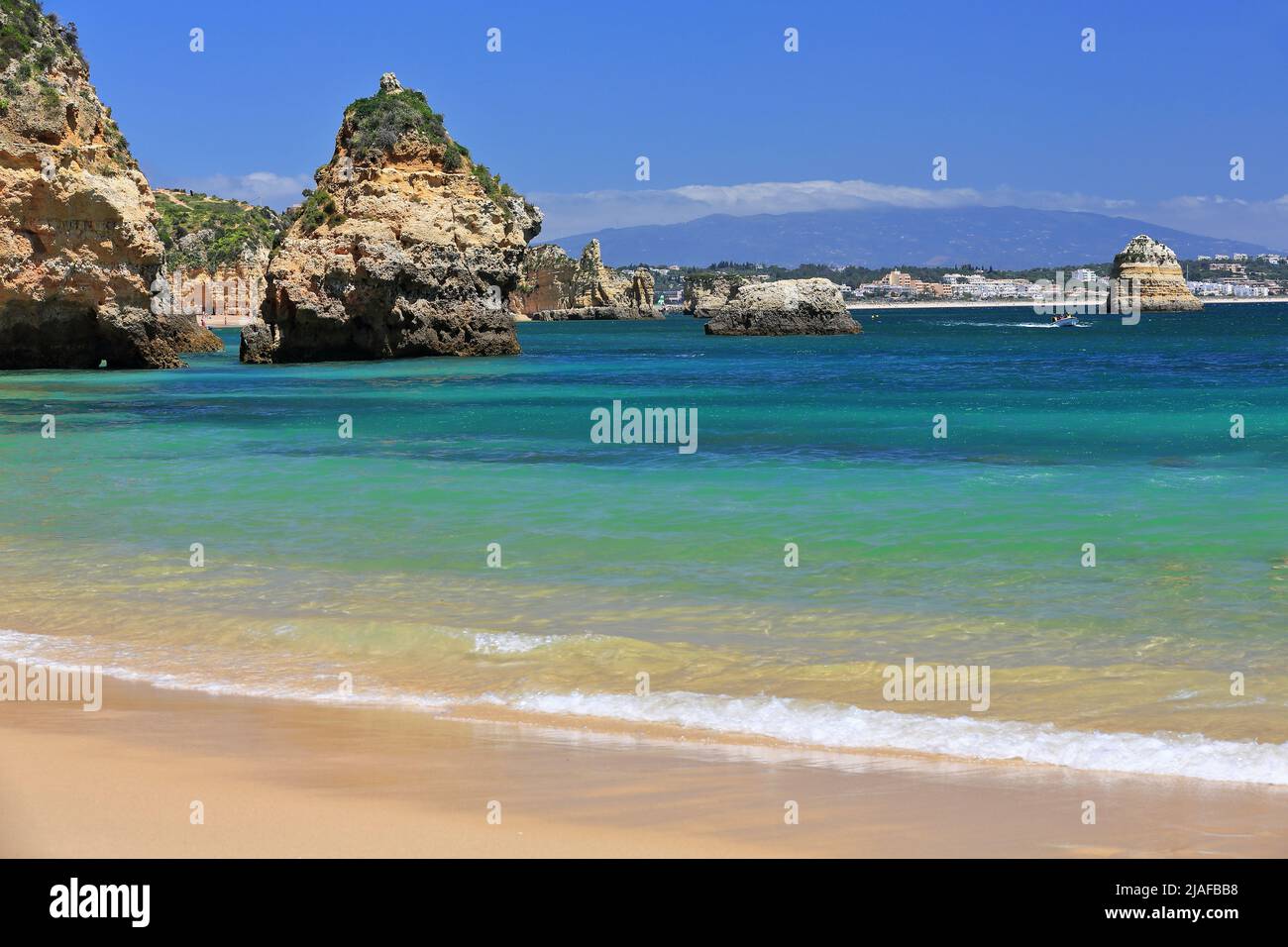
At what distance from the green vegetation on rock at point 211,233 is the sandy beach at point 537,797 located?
89.8 m

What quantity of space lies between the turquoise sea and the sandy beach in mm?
487

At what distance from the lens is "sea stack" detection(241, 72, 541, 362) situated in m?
44.3

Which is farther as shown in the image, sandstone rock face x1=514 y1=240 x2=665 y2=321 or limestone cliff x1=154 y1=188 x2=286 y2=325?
sandstone rock face x1=514 y1=240 x2=665 y2=321

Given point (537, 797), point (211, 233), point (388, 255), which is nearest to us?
point (537, 797)

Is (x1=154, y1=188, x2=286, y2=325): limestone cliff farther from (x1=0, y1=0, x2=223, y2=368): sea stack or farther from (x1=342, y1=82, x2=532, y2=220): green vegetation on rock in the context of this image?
(x1=0, y1=0, x2=223, y2=368): sea stack

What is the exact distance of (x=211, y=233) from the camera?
363ft

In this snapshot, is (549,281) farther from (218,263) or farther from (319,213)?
(319,213)

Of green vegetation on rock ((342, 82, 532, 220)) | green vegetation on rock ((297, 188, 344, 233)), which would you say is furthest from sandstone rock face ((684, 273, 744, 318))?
green vegetation on rock ((297, 188, 344, 233))

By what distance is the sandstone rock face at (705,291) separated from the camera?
160 metres

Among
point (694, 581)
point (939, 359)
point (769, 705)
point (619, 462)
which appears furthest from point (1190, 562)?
point (939, 359)

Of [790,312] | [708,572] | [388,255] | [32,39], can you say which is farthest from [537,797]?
[790,312]

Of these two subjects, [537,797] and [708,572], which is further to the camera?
[708,572]

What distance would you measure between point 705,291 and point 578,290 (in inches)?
1057

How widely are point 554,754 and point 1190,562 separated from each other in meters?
6.58
